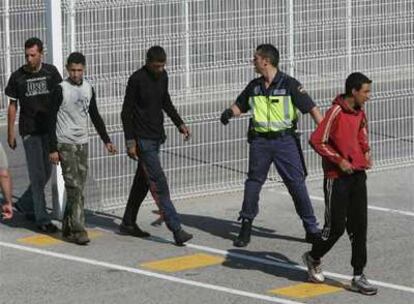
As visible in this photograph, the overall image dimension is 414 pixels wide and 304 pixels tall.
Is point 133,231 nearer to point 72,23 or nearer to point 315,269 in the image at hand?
point 72,23

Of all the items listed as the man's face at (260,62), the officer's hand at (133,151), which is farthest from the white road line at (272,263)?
the man's face at (260,62)

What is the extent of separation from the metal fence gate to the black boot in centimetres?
195

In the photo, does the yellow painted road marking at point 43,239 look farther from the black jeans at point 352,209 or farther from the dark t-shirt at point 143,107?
the black jeans at point 352,209

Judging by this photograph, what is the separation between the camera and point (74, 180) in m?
12.7

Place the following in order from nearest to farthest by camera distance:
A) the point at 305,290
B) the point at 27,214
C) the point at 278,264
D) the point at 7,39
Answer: the point at 305,290 < the point at 278,264 < the point at 27,214 < the point at 7,39

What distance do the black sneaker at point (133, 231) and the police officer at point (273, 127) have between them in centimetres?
92

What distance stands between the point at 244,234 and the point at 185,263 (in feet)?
2.67

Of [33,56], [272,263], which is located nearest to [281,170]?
[272,263]

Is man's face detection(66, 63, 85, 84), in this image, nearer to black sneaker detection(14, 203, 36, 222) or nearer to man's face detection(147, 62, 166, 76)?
man's face detection(147, 62, 166, 76)

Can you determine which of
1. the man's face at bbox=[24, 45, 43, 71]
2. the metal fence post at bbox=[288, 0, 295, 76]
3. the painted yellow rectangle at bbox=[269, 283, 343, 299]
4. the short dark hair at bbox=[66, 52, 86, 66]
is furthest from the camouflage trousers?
the metal fence post at bbox=[288, 0, 295, 76]

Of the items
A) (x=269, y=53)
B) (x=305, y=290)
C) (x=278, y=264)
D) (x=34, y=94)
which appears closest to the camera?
(x=305, y=290)

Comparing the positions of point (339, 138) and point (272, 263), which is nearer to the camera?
point (339, 138)

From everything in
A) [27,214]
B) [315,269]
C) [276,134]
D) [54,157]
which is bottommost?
[315,269]

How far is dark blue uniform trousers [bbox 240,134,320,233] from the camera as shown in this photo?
12430 millimetres
